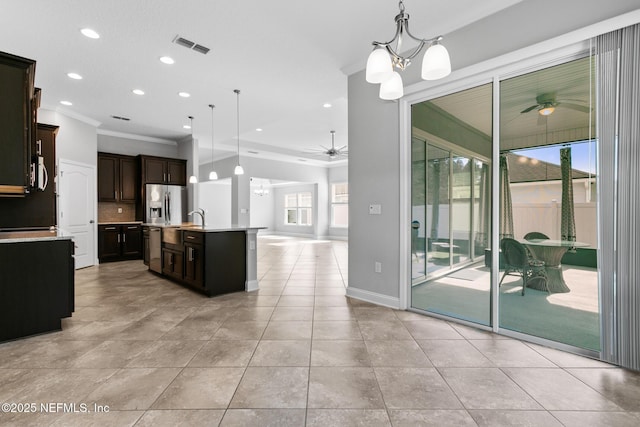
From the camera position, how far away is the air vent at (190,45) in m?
3.23

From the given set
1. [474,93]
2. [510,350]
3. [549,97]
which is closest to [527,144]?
[549,97]

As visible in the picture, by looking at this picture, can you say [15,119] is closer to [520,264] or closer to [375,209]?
[375,209]

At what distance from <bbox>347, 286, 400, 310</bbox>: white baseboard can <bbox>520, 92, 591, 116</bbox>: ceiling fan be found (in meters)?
2.32

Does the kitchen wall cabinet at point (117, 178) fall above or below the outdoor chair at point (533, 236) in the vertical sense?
above

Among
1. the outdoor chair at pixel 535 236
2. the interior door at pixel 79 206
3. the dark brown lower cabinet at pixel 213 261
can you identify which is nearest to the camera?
the outdoor chair at pixel 535 236

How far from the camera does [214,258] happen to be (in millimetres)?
3945

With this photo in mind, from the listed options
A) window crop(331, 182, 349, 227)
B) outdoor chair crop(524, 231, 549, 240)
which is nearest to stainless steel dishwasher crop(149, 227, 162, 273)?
outdoor chair crop(524, 231, 549, 240)

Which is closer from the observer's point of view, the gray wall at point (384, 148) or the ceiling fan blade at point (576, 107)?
the ceiling fan blade at point (576, 107)

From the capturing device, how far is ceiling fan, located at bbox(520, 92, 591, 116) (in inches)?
94.6

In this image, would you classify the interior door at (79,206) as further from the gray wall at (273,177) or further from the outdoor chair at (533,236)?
the outdoor chair at (533,236)

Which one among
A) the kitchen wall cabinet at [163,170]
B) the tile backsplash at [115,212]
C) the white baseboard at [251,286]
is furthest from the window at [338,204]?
the white baseboard at [251,286]

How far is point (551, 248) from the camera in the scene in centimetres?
250

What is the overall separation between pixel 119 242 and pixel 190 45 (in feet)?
17.1

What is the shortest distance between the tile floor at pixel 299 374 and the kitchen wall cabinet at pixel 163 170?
4374 millimetres
